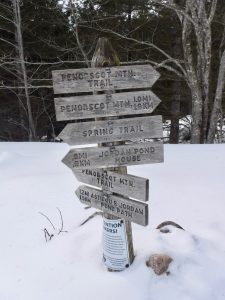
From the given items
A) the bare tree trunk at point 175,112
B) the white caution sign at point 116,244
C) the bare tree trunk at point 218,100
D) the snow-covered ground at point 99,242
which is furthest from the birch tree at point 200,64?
the white caution sign at point 116,244

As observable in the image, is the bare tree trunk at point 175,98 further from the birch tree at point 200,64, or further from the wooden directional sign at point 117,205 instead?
the wooden directional sign at point 117,205

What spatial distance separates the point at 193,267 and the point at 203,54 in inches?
251

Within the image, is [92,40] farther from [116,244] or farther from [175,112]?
[116,244]

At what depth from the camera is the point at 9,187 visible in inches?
178

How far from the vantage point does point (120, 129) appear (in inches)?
95.3

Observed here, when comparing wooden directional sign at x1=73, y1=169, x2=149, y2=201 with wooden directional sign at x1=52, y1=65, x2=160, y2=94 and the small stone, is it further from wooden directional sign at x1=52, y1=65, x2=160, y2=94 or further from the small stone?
wooden directional sign at x1=52, y1=65, x2=160, y2=94

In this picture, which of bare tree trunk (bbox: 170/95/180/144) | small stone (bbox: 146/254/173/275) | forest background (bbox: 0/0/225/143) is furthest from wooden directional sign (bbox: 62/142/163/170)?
bare tree trunk (bbox: 170/95/180/144)

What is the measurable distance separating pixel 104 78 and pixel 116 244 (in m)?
1.16

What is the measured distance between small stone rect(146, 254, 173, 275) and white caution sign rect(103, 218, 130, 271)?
7.0 inches

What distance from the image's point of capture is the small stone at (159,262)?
2.56 metres

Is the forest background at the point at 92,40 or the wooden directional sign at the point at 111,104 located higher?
the forest background at the point at 92,40

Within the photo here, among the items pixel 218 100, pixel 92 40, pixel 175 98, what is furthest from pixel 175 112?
pixel 218 100

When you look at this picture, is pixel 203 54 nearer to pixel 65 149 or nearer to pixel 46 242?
pixel 65 149

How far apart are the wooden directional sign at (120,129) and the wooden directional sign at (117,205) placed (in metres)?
0.42
